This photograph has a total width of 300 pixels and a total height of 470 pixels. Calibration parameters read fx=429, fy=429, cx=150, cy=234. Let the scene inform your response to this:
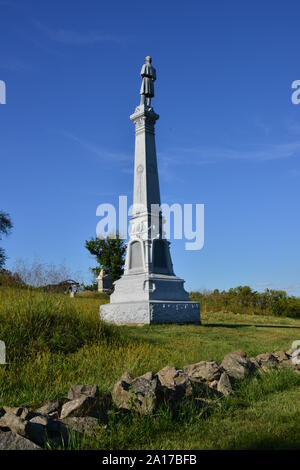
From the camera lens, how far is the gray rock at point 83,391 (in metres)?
3.93

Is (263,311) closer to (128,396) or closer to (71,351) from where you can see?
(71,351)

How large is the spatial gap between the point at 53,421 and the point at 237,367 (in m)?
3.01

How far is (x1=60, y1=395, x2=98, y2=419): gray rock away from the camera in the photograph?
362 centimetres

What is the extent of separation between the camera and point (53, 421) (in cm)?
339

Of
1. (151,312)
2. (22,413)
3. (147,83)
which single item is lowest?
(22,413)

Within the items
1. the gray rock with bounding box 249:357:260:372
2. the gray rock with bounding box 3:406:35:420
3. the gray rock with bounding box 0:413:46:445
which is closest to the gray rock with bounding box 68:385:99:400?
the gray rock with bounding box 3:406:35:420

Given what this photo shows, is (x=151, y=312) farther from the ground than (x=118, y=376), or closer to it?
farther from the ground

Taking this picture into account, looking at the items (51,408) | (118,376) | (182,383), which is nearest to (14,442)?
(51,408)

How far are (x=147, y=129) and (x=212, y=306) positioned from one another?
13185 mm

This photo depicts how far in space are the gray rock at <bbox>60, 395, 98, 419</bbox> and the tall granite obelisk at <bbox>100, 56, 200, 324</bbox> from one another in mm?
11169

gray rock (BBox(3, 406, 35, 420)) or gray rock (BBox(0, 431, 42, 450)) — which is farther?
gray rock (BBox(3, 406, 35, 420))

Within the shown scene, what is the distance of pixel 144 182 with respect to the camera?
1686 cm

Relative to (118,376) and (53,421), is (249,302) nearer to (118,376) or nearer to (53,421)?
(118,376)

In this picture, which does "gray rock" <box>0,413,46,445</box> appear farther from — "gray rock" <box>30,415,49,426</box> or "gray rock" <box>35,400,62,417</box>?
"gray rock" <box>35,400,62,417</box>
